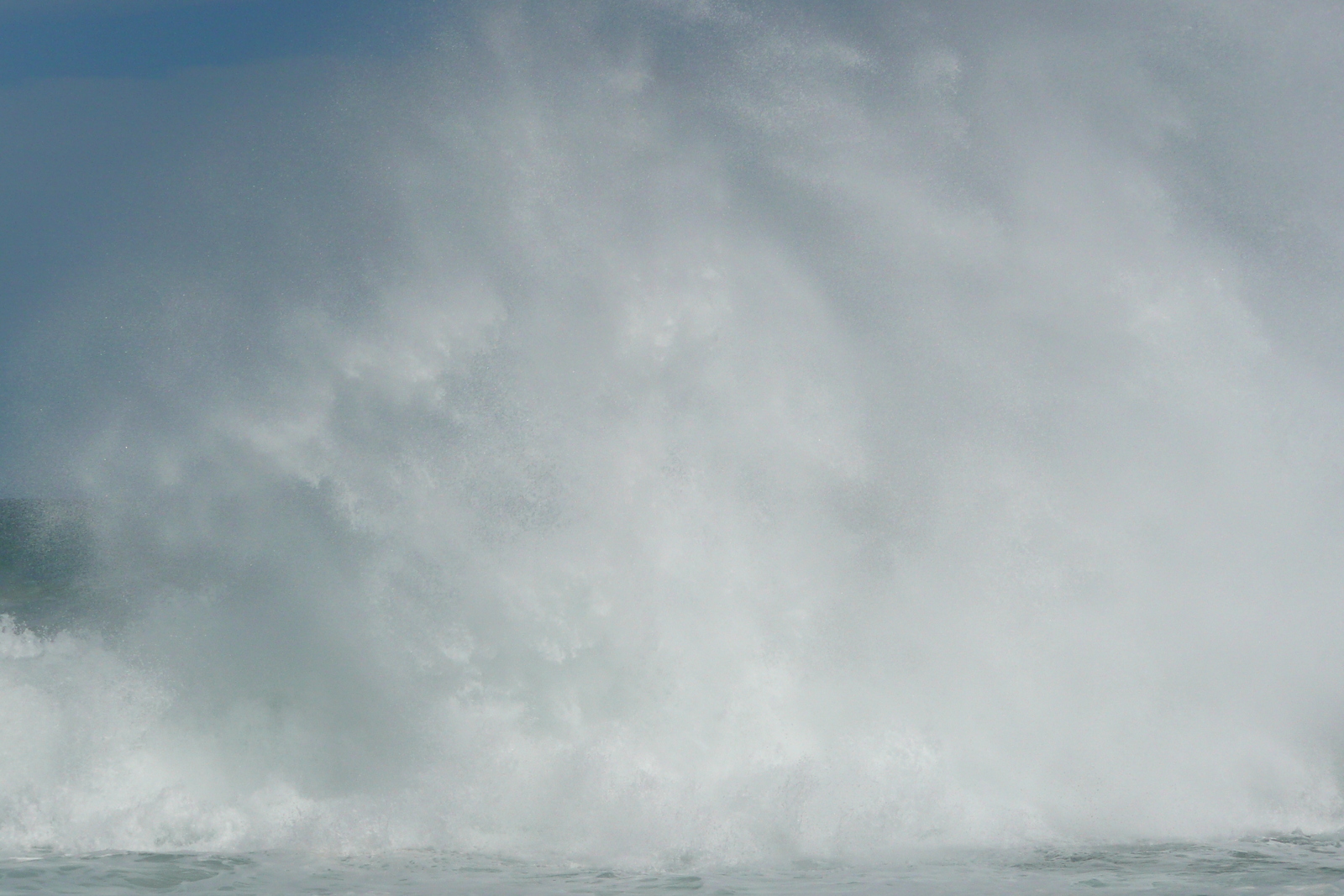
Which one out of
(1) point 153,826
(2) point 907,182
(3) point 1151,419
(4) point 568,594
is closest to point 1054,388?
(3) point 1151,419

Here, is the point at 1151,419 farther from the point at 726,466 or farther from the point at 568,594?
the point at 568,594

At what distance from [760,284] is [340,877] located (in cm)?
1157

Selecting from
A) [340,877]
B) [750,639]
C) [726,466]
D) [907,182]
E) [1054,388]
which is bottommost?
[340,877]

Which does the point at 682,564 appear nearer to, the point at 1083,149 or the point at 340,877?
the point at 340,877

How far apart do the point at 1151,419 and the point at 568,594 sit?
9.56 meters

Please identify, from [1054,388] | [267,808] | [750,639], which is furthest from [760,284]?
[267,808]

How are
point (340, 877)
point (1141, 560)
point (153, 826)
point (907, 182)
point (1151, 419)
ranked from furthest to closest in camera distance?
point (907, 182), point (1151, 419), point (1141, 560), point (153, 826), point (340, 877)

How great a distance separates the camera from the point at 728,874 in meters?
11.8

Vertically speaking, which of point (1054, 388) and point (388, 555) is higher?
point (1054, 388)

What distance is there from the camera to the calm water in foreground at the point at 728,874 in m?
11.3

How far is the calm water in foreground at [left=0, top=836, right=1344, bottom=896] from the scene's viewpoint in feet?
37.0

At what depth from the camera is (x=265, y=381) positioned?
18.0 meters

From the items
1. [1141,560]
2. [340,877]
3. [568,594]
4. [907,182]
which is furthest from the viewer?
[907,182]

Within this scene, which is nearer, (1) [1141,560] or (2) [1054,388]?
(1) [1141,560]
